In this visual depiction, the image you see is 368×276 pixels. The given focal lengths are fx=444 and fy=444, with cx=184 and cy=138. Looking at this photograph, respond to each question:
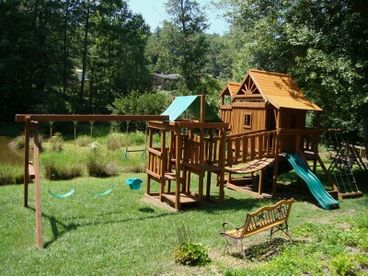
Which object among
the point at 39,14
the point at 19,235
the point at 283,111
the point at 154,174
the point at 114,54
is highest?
the point at 39,14

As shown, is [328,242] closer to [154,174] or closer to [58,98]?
[154,174]

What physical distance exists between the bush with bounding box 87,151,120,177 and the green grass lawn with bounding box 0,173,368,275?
450 centimetres

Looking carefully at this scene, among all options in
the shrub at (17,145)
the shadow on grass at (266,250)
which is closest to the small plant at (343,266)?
the shadow on grass at (266,250)

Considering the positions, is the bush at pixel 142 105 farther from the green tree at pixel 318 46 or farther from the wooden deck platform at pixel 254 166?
the wooden deck platform at pixel 254 166

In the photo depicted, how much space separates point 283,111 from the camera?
53.1 ft

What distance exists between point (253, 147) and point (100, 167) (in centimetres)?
742

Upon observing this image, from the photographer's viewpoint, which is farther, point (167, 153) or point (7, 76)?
point (7, 76)

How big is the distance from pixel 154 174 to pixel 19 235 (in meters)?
5.01

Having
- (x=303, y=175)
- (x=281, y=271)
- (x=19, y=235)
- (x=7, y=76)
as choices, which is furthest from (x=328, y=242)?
(x=7, y=76)

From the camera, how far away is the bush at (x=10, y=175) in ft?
58.0

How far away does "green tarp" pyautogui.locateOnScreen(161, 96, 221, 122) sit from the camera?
13844 mm

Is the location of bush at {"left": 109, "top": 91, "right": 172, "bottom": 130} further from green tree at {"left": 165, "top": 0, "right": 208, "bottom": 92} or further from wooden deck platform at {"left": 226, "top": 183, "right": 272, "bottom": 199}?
wooden deck platform at {"left": 226, "top": 183, "right": 272, "bottom": 199}

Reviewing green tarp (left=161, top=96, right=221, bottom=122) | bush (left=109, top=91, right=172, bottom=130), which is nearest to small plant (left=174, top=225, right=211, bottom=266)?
green tarp (left=161, top=96, right=221, bottom=122)

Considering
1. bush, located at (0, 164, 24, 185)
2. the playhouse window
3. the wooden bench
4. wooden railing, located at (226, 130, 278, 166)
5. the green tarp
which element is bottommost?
bush, located at (0, 164, 24, 185)
